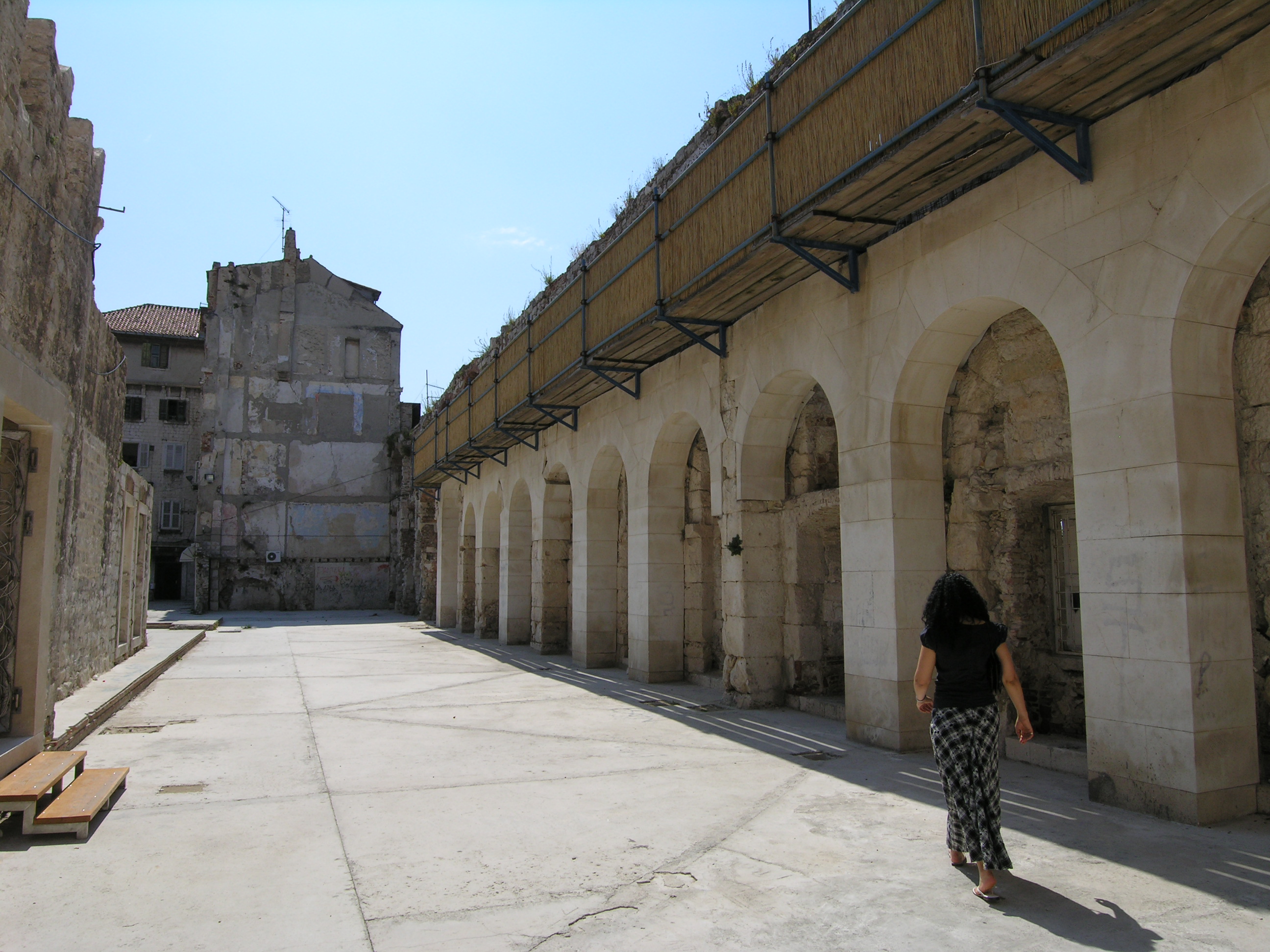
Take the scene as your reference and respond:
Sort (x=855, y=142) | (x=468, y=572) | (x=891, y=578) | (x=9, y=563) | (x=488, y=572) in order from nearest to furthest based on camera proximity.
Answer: (x=9, y=563)
(x=855, y=142)
(x=891, y=578)
(x=488, y=572)
(x=468, y=572)

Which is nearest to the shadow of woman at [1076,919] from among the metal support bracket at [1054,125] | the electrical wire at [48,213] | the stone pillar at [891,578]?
the stone pillar at [891,578]

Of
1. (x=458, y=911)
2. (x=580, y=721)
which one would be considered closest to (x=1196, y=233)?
(x=458, y=911)

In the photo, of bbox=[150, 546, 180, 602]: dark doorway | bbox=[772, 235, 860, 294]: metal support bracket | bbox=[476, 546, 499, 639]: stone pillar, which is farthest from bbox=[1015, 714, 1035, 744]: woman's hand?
bbox=[150, 546, 180, 602]: dark doorway

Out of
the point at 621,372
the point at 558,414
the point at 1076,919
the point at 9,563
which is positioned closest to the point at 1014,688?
the point at 1076,919

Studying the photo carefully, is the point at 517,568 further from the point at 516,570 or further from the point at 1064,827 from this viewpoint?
the point at 1064,827

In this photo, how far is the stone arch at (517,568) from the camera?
18828 mm

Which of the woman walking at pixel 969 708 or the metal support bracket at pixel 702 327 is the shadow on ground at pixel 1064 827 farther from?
the metal support bracket at pixel 702 327

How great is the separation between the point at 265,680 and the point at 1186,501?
11.9m

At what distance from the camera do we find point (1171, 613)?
494 cm

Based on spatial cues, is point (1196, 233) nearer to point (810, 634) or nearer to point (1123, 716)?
point (1123, 716)

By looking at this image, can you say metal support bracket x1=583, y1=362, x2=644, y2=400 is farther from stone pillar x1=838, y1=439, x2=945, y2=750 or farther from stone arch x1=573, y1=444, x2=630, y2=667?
stone pillar x1=838, y1=439, x2=945, y2=750

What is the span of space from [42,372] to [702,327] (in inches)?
256

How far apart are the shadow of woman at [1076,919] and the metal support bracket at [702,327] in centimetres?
663

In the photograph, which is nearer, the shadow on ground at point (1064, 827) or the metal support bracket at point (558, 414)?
the shadow on ground at point (1064, 827)
